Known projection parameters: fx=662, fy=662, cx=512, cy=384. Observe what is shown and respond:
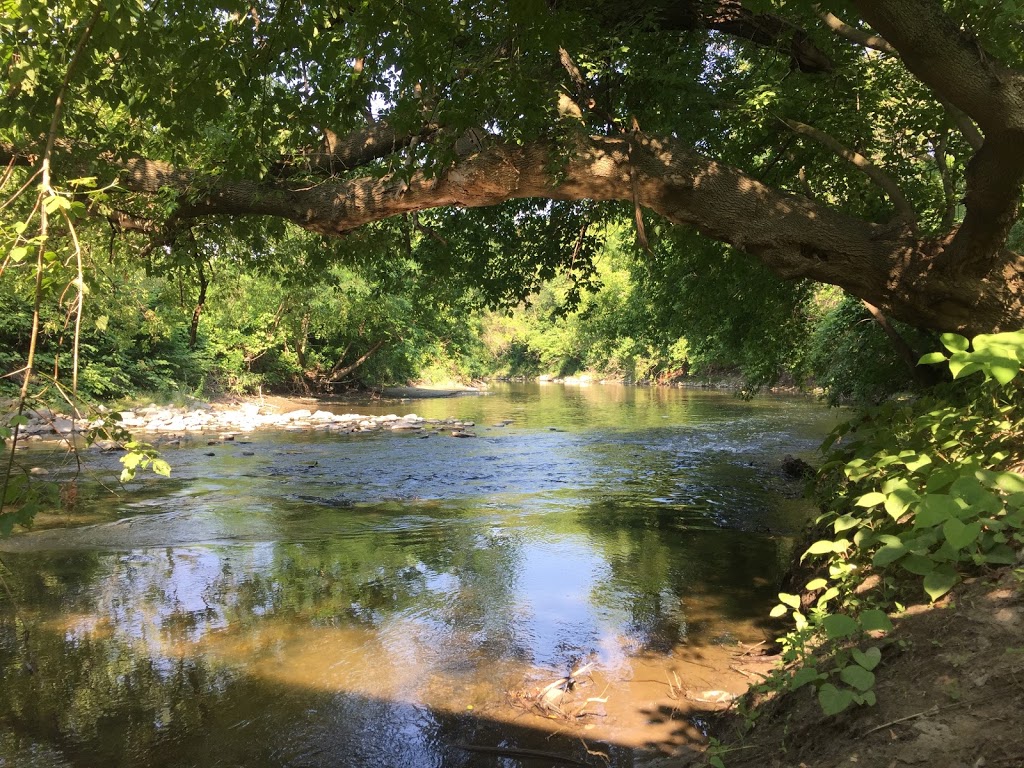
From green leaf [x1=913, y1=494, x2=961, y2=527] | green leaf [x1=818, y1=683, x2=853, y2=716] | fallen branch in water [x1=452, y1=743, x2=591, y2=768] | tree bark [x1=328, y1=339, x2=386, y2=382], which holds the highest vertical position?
tree bark [x1=328, y1=339, x2=386, y2=382]

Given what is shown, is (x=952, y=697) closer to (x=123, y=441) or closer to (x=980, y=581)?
(x=980, y=581)

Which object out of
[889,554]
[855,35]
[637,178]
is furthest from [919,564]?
[855,35]

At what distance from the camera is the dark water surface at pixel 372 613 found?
391cm

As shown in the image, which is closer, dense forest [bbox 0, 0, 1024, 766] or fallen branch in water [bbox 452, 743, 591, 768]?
dense forest [bbox 0, 0, 1024, 766]

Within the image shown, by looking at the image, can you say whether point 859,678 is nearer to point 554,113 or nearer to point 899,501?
point 899,501

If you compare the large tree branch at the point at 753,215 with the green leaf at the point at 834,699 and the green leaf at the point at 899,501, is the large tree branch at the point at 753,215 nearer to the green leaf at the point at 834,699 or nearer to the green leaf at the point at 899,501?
the green leaf at the point at 899,501

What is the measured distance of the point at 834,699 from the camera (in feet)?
7.92

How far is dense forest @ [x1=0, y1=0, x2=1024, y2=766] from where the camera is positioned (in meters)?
2.97

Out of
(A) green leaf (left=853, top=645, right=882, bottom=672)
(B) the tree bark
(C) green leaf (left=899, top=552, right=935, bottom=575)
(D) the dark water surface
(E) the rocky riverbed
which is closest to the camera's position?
(A) green leaf (left=853, top=645, right=882, bottom=672)

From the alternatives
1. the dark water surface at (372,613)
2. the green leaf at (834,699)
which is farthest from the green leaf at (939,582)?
the dark water surface at (372,613)

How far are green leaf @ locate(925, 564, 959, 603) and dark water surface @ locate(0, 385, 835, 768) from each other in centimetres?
167

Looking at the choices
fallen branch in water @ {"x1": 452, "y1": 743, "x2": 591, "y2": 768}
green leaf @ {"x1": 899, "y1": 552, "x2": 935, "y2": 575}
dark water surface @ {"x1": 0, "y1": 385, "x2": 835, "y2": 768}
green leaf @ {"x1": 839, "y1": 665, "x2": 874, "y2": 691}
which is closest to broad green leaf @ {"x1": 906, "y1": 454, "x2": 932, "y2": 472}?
green leaf @ {"x1": 899, "y1": 552, "x2": 935, "y2": 575}

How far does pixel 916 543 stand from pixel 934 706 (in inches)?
32.6

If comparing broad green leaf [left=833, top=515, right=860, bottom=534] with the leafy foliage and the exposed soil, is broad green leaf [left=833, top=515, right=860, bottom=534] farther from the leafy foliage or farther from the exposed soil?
the exposed soil
